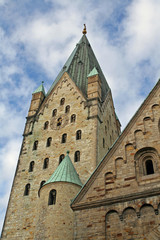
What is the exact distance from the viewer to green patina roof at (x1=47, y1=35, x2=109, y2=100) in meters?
35.9

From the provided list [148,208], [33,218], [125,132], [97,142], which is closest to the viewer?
[148,208]

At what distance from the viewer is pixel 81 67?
128ft

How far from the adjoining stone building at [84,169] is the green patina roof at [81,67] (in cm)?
15

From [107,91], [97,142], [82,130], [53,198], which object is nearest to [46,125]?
[82,130]

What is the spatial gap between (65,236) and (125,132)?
22.9 feet

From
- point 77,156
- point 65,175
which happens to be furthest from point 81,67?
point 65,175

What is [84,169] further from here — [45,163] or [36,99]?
[36,99]

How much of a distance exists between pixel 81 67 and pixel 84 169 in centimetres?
1719

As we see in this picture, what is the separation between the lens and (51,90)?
121 ft

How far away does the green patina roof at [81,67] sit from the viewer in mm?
35925

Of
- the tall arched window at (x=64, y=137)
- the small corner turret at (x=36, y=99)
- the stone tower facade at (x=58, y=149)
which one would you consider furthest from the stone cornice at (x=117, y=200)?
the small corner turret at (x=36, y=99)

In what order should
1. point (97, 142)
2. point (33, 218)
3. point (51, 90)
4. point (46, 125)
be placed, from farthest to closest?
point (51, 90), point (46, 125), point (97, 142), point (33, 218)

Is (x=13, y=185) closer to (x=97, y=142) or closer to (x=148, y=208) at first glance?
(x=97, y=142)

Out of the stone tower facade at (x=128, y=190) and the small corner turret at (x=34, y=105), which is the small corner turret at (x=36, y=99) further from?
the stone tower facade at (x=128, y=190)
